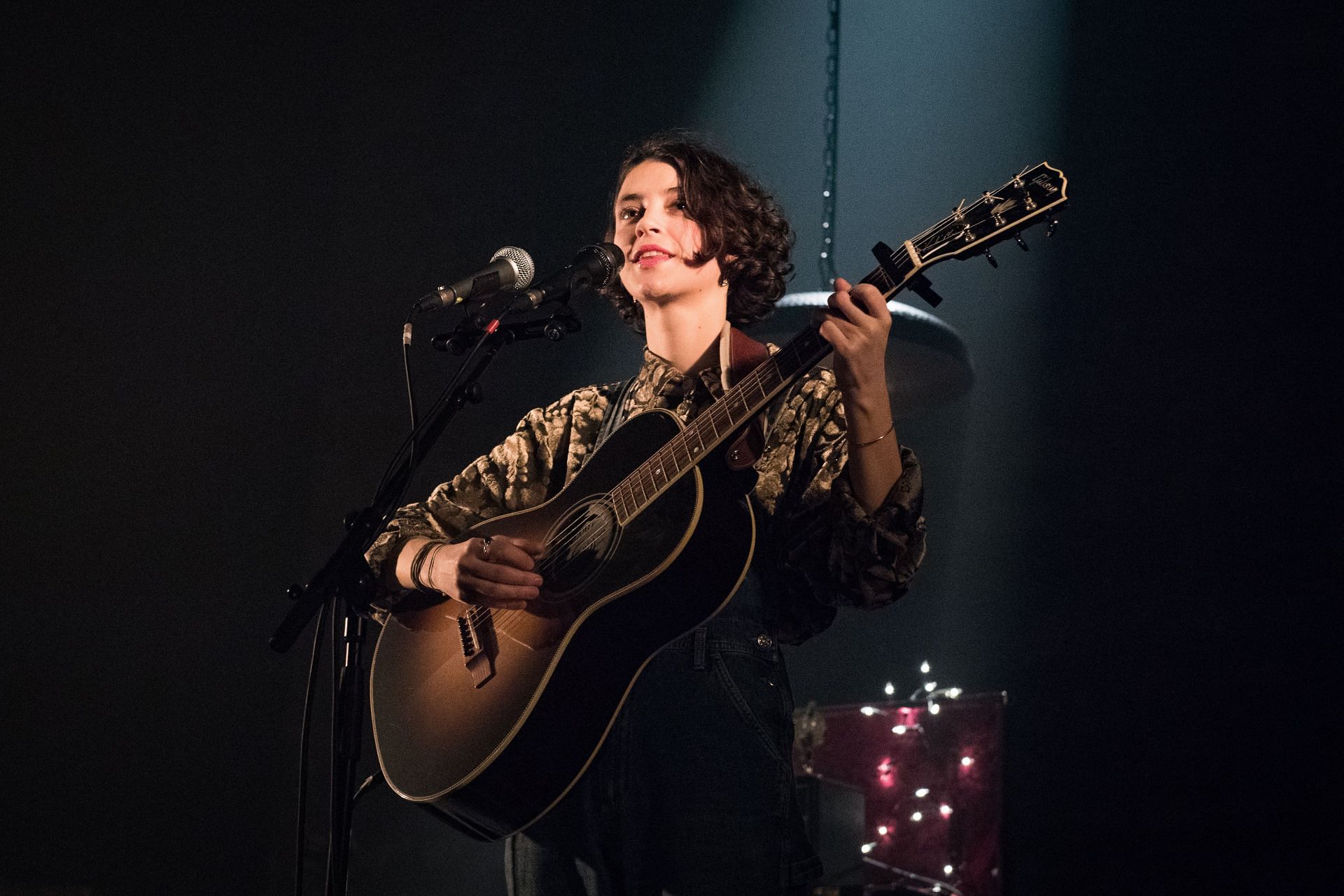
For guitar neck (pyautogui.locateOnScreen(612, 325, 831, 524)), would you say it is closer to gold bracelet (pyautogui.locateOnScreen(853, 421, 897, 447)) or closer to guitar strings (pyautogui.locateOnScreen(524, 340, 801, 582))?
guitar strings (pyautogui.locateOnScreen(524, 340, 801, 582))

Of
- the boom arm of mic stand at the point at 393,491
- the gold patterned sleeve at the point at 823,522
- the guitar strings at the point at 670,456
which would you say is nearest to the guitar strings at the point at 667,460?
the guitar strings at the point at 670,456

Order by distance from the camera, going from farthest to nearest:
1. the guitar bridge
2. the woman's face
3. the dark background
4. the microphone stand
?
the dark background, the woman's face, the guitar bridge, the microphone stand

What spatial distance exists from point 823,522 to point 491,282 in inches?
28.6

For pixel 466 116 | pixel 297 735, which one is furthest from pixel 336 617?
pixel 466 116

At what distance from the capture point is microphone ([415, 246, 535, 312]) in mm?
1929

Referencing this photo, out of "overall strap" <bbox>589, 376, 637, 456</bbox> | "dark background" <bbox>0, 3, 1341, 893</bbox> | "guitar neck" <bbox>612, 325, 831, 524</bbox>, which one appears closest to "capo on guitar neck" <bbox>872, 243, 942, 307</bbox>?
"guitar neck" <bbox>612, 325, 831, 524</bbox>

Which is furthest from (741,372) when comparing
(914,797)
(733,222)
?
Result: (914,797)

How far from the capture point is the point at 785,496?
1.92m

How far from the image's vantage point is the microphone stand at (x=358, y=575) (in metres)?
1.67

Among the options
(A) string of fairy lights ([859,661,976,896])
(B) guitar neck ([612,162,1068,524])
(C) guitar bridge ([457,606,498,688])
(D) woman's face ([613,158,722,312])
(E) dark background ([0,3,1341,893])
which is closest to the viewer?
(B) guitar neck ([612,162,1068,524])

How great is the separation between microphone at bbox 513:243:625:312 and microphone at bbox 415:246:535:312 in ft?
0.16

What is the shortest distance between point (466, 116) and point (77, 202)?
1781mm

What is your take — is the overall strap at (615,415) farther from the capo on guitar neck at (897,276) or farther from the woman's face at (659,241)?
the capo on guitar neck at (897,276)

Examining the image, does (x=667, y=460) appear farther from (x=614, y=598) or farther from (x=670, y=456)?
(x=614, y=598)
